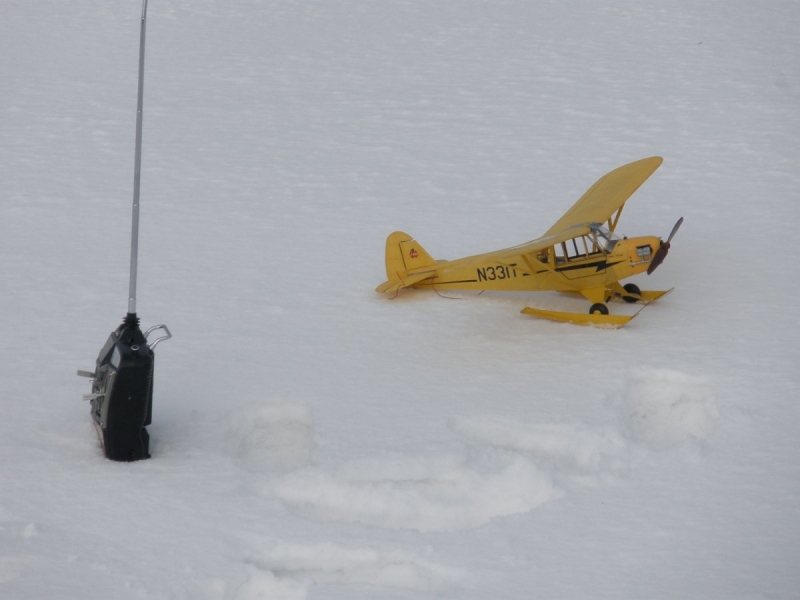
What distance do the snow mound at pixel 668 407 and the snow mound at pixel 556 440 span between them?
0.49 metres

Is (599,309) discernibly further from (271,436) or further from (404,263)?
(271,436)

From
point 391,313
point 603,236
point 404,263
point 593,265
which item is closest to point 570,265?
point 593,265

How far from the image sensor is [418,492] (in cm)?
729

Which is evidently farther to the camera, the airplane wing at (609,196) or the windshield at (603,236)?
the airplane wing at (609,196)

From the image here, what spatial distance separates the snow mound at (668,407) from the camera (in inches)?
320

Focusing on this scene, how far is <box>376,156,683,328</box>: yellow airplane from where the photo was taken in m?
9.62

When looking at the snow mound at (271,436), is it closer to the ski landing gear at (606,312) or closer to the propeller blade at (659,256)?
the ski landing gear at (606,312)

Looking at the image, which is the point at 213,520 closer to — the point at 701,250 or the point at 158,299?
the point at 158,299

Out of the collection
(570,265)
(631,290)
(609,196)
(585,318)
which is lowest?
(585,318)

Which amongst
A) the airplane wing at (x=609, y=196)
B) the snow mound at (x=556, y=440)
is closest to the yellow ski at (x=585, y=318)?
the airplane wing at (x=609, y=196)

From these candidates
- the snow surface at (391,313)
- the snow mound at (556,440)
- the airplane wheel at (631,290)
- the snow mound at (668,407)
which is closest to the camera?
the snow surface at (391,313)

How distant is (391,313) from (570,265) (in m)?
1.82

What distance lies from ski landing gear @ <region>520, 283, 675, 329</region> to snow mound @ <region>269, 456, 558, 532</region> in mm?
2461

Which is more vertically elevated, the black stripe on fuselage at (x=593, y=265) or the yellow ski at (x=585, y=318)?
the black stripe on fuselage at (x=593, y=265)
